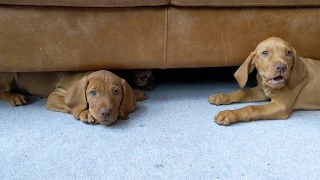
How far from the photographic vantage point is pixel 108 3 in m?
2.06

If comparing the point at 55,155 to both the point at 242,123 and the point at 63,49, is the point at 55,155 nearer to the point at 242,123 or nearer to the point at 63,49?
the point at 63,49

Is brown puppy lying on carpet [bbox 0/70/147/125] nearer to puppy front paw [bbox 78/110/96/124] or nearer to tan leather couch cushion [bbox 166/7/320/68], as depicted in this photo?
puppy front paw [bbox 78/110/96/124]

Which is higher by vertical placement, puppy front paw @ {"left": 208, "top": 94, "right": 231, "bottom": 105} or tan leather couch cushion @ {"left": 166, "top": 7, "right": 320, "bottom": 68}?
tan leather couch cushion @ {"left": 166, "top": 7, "right": 320, "bottom": 68}

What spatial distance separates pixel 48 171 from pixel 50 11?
99 centimetres

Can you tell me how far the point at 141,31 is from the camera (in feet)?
7.15

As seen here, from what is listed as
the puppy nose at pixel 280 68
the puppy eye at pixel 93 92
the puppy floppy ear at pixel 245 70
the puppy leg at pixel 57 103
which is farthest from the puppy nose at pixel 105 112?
the puppy nose at pixel 280 68

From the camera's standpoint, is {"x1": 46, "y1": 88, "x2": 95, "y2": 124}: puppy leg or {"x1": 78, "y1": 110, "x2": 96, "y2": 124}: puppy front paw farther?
{"x1": 46, "y1": 88, "x2": 95, "y2": 124}: puppy leg

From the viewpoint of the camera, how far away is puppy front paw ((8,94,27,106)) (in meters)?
2.26

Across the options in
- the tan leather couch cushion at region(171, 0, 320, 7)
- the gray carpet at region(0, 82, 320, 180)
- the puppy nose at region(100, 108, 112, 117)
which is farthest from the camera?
the tan leather couch cushion at region(171, 0, 320, 7)

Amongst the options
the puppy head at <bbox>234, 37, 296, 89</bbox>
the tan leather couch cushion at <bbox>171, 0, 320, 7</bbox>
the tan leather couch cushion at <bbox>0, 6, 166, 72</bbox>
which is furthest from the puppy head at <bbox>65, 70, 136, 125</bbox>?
the puppy head at <bbox>234, 37, 296, 89</bbox>

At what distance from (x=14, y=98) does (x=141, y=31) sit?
93cm

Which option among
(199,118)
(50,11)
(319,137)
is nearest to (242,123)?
(199,118)

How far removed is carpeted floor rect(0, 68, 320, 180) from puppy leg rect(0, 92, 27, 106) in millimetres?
52

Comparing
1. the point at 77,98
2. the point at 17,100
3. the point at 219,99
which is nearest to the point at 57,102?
the point at 77,98
